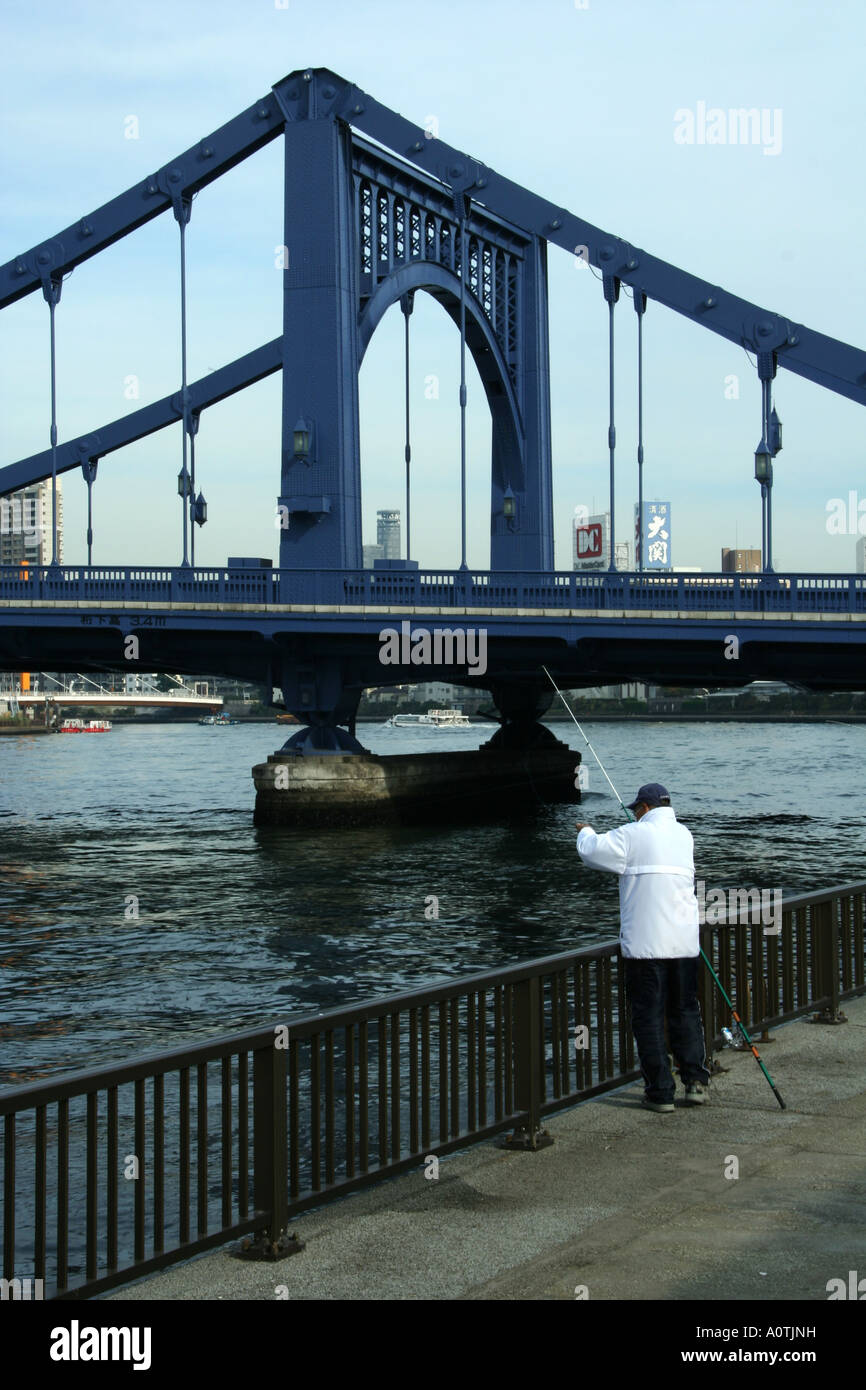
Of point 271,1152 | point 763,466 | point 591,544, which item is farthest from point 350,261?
point 591,544

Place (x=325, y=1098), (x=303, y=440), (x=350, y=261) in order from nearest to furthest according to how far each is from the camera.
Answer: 1. (x=325, y=1098)
2. (x=303, y=440)
3. (x=350, y=261)

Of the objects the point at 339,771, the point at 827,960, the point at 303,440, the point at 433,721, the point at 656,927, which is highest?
the point at 303,440

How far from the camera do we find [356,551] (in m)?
43.4

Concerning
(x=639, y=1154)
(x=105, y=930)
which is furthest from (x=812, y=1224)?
(x=105, y=930)

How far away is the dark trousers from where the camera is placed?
845 cm

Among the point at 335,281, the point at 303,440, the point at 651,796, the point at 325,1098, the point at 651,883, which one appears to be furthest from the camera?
the point at 335,281

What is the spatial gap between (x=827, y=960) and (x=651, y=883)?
122 inches

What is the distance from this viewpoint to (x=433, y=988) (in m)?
7.48

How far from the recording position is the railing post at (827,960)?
10.8 metres

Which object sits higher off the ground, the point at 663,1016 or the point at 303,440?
the point at 303,440

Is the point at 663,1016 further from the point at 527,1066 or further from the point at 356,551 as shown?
the point at 356,551

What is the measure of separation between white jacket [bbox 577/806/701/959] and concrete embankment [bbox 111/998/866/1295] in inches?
37.5

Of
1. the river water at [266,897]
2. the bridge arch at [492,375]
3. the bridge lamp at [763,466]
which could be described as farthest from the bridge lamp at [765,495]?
the bridge arch at [492,375]
